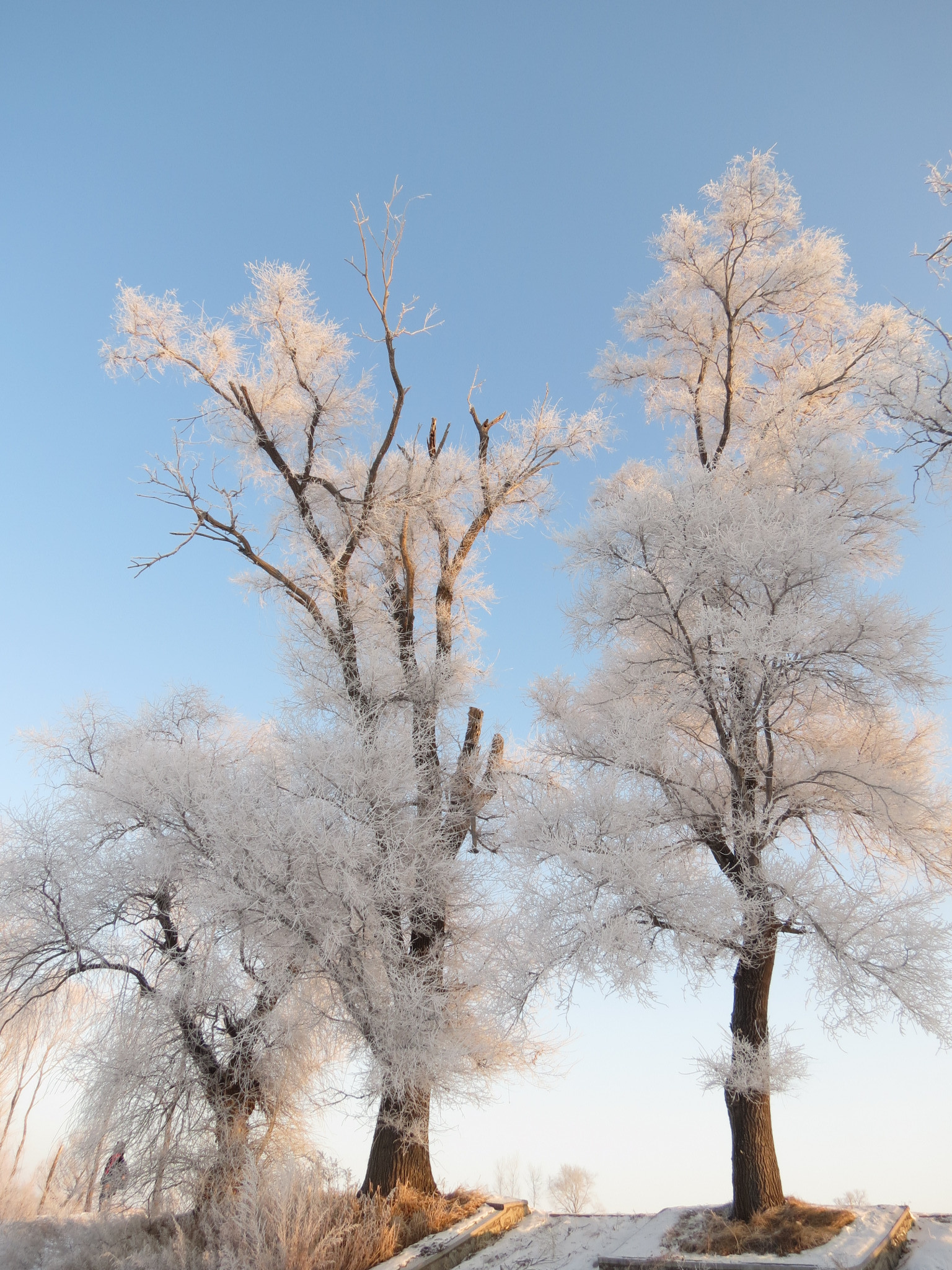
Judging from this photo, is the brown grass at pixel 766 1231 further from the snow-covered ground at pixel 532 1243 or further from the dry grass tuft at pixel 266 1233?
the dry grass tuft at pixel 266 1233

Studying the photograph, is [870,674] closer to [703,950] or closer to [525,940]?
[703,950]

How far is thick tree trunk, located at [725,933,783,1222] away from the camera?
27.5 feet

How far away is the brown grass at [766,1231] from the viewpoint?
301 inches

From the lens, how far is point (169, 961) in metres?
10.4

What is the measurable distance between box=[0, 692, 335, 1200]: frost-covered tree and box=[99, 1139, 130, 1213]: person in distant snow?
19cm

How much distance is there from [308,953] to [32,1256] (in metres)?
4.08

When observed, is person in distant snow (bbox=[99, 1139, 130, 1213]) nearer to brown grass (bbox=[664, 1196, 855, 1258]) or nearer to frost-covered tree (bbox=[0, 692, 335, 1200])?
frost-covered tree (bbox=[0, 692, 335, 1200])

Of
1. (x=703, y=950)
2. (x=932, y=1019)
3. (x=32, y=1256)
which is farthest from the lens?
(x=32, y=1256)

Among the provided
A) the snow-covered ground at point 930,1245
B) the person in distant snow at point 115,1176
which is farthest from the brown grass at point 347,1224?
the snow-covered ground at point 930,1245

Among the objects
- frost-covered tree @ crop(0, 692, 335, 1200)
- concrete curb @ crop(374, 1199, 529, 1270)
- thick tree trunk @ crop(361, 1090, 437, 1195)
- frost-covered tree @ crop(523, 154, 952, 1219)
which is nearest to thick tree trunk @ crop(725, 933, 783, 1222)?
frost-covered tree @ crop(523, 154, 952, 1219)

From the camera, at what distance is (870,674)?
30.5 feet

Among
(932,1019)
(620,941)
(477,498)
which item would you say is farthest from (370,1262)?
(477,498)

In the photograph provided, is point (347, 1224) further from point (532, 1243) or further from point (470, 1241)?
point (532, 1243)

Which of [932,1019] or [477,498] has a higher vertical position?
[477,498]
